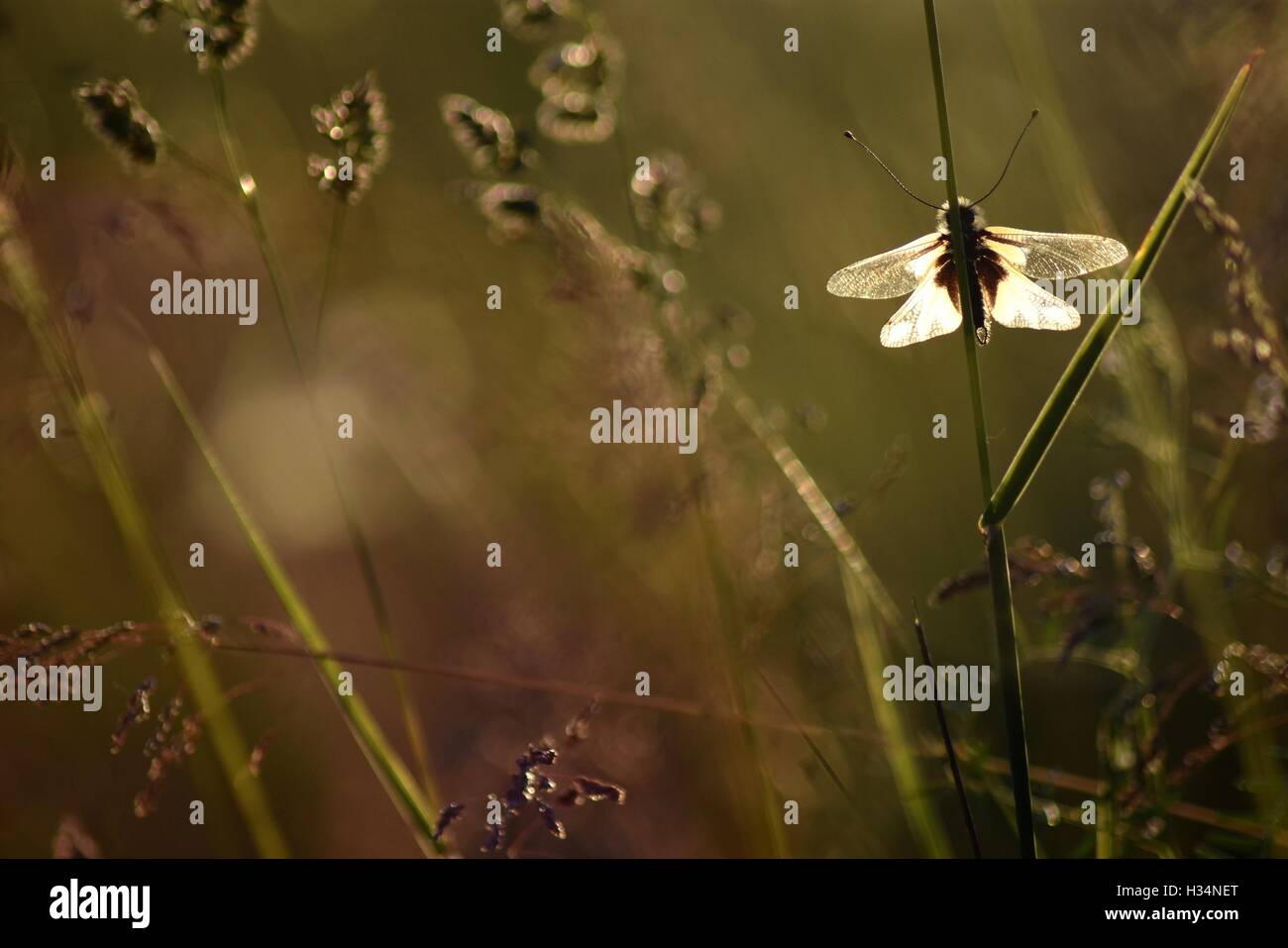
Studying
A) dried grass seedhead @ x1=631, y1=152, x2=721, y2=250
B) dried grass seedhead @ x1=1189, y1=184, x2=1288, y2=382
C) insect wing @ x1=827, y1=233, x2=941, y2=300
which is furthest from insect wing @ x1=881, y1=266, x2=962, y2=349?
dried grass seedhead @ x1=631, y1=152, x2=721, y2=250

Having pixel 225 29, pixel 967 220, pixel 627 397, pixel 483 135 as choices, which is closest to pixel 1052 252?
pixel 967 220

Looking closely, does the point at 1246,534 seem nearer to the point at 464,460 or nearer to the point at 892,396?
the point at 892,396

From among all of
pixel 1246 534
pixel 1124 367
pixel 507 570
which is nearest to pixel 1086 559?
pixel 1124 367

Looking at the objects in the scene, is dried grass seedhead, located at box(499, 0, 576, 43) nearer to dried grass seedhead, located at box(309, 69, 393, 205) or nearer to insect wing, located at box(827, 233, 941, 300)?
dried grass seedhead, located at box(309, 69, 393, 205)

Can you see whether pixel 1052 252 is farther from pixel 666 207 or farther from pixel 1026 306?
pixel 666 207

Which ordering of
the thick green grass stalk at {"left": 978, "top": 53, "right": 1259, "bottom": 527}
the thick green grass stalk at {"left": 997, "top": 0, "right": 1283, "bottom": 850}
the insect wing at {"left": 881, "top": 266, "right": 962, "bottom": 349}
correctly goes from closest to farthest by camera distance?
the thick green grass stalk at {"left": 978, "top": 53, "right": 1259, "bottom": 527} < the insect wing at {"left": 881, "top": 266, "right": 962, "bottom": 349} < the thick green grass stalk at {"left": 997, "top": 0, "right": 1283, "bottom": 850}

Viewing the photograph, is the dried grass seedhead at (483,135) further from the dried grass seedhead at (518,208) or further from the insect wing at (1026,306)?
the insect wing at (1026,306)
